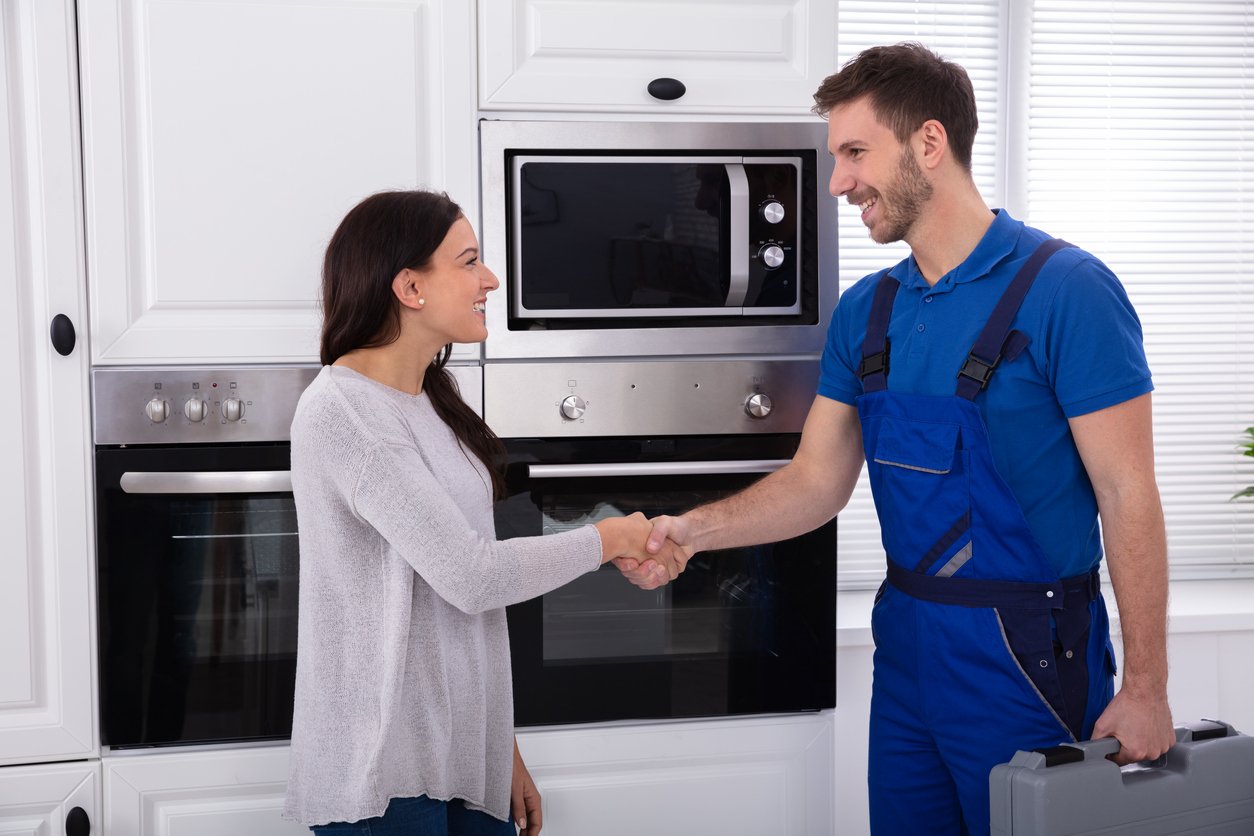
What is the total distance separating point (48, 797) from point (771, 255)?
1.44 m

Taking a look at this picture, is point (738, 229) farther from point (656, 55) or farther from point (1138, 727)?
point (1138, 727)

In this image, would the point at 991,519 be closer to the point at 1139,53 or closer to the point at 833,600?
the point at 833,600

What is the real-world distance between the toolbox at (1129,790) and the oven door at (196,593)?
3.69 ft

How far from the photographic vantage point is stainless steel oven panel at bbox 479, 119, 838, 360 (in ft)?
5.92

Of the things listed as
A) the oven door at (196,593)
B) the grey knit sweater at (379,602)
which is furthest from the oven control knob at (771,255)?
the oven door at (196,593)

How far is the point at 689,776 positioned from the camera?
1.93m

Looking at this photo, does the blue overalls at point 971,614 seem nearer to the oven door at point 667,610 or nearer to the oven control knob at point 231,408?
the oven door at point 667,610

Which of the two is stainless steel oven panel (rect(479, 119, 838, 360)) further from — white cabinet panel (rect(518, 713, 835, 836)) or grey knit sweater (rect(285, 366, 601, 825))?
white cabinet panel (rect(518, 713, 835, 836))

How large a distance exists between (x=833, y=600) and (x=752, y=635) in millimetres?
153

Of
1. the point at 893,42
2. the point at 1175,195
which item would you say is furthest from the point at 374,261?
the point at 1175,195

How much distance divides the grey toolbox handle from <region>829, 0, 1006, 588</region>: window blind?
1357mm

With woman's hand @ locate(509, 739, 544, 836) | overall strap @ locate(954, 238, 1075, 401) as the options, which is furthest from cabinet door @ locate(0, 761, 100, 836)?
overall strap @ locate(954, 238, 1075, 401)

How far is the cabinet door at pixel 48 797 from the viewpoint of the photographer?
176cm

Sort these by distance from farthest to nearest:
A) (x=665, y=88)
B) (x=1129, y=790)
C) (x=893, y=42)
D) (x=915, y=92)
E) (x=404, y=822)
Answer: (x=893, y=42) → (x=665, y=88) → (x=915, y=92) → (x=404, y=822) → (x=1129, y=790)
